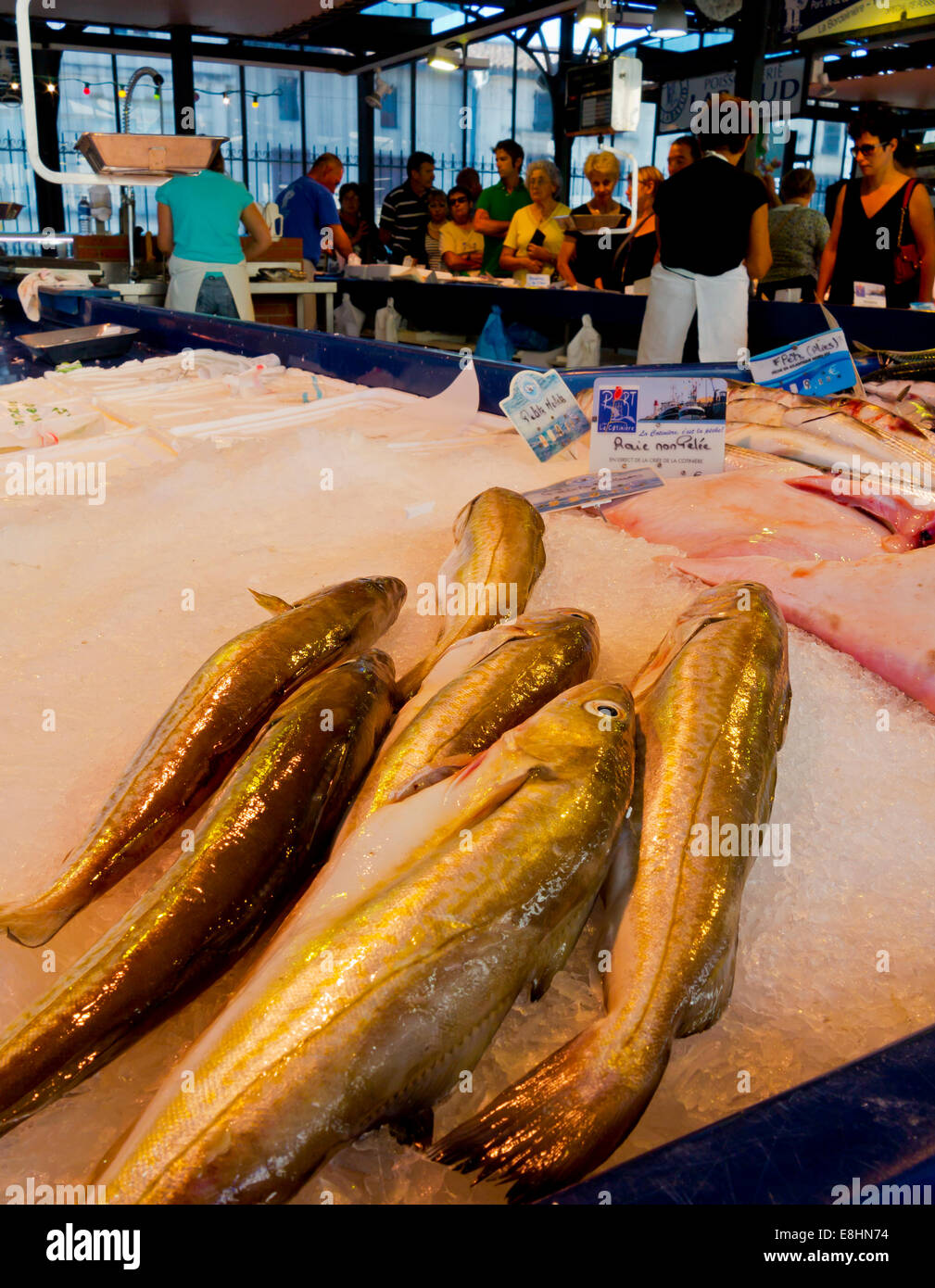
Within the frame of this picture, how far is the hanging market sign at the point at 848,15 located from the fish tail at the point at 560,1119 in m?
12.1

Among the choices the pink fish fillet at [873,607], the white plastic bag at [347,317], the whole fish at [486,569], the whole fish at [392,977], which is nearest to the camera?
the whole fish at [392,977]

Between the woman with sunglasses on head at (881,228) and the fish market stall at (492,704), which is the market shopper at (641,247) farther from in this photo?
the fish market stall at (492,704)

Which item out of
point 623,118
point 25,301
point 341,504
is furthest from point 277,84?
point 341,504

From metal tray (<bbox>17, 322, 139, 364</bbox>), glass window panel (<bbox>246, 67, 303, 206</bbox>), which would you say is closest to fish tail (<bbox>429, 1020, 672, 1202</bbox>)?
metal tray (<bbox>17, 322, 139, 364</bbox>)

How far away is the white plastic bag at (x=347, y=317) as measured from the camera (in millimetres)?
10383

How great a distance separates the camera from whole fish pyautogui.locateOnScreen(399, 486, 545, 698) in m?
1.65

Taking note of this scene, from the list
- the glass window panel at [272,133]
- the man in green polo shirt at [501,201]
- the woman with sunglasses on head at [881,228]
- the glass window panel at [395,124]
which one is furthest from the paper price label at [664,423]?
the glass window panel at [395,124]

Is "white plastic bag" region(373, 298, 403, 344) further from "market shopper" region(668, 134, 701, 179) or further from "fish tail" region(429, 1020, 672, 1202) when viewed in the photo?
"fish tail" region(429, 1020, 672, 1202)

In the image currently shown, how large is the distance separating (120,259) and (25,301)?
1.56 meters

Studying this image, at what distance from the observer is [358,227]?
12.9 metres

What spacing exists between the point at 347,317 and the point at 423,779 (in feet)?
33.4

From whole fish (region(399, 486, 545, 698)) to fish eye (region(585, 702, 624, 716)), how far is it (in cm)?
39

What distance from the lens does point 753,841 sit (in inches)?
42.0

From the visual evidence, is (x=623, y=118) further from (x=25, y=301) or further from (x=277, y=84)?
(x=277, y=84)
